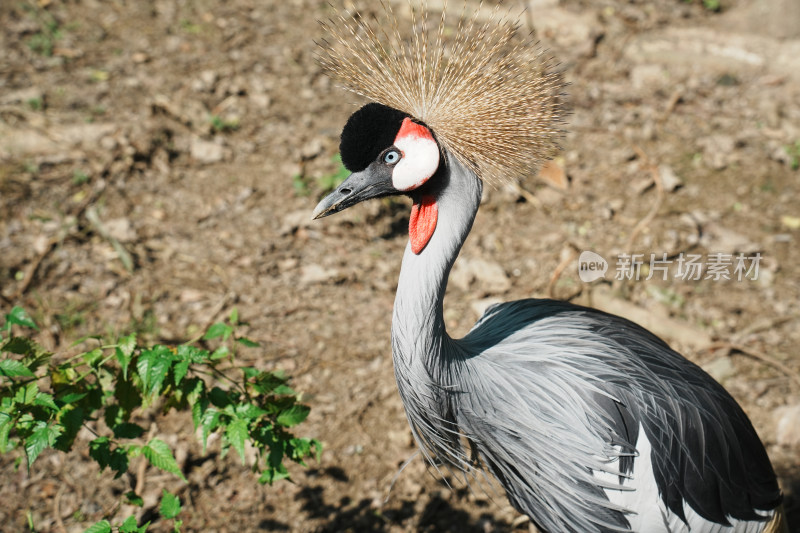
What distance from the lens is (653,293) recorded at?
2.67m

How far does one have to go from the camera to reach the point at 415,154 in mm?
1305

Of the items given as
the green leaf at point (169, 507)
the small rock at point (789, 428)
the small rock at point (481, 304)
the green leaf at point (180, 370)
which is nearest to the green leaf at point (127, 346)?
the green leaf at point (180, 370)

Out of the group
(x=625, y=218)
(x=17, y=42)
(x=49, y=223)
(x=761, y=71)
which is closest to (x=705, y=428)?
(x=625, y=218)

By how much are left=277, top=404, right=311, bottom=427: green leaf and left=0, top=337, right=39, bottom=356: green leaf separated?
1.87 ft

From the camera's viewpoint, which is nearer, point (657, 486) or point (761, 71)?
point (657, 486)

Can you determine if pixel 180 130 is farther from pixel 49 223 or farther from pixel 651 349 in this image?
pixel 651 349

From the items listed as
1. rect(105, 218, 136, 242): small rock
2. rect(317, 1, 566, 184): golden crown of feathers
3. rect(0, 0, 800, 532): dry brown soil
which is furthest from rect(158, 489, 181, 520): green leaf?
rect(105, 218, 136, 242): small rock

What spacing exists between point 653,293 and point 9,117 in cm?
326

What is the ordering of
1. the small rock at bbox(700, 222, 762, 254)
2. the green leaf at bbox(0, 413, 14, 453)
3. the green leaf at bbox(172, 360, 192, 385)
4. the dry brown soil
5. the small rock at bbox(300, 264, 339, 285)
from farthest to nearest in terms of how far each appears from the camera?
the small rock at bbox(700, 222, 762, 254) → the small rock at bbox(300, 264, 339, 285) → the dry brown soil → the green leaf at bbox(172, 360, 192, 385) → the green leaf at bbox(0, 413, 14, 453)

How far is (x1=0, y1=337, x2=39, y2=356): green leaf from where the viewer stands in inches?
51.6

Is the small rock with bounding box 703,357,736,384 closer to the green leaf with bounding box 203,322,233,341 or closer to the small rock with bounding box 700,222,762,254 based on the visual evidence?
the small rock with bounding box 700,222,762,254

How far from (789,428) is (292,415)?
1.74 meters

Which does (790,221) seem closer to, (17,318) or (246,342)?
(246,342)

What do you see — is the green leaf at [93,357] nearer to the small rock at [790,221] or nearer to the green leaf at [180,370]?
the green leaf at [180,370]
